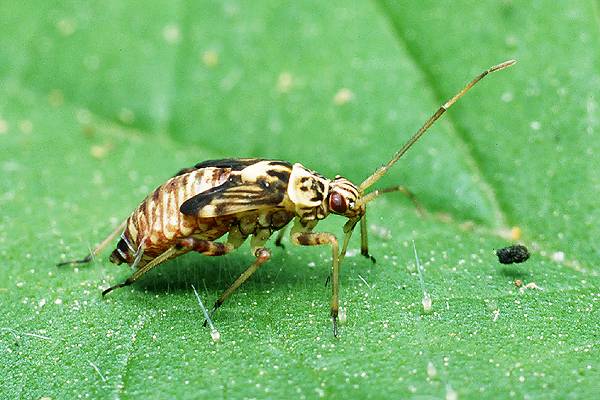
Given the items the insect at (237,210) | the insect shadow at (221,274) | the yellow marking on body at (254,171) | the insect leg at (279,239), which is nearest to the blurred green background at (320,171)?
the insect shadow at (221,274)

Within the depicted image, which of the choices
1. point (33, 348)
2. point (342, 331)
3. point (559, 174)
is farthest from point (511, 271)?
point (33, 348)

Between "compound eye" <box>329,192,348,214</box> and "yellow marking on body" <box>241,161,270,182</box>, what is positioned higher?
"yellow marking on body" <box>241,161,270,182</box>

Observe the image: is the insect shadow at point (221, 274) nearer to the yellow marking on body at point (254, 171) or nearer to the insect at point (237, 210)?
the insect at point (237, 210)

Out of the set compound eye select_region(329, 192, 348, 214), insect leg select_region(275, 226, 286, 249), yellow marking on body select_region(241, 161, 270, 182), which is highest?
yellow marking on body select_region(241, 161, 270, 182)

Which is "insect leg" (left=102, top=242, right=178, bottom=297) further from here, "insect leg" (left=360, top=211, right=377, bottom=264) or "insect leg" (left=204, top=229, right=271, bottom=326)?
"insect leg" (left=360, top=211, right=377, bottom=264)

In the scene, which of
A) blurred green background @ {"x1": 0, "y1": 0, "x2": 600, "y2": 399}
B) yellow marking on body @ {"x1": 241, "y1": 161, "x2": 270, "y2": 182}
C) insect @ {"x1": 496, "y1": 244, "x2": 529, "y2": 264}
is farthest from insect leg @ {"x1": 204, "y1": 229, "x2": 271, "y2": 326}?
insect @ {"x1": 496, "y1": 244, "x2": 529, "y2": 264}

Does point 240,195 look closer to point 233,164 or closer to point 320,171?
point 233,164

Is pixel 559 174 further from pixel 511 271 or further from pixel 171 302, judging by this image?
pixel 171 302
